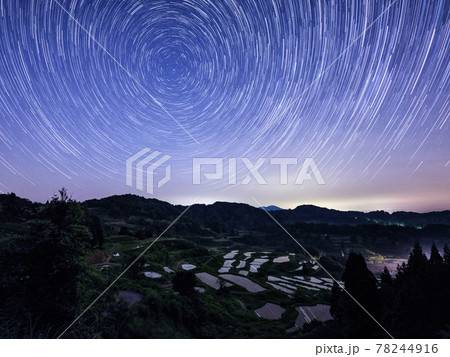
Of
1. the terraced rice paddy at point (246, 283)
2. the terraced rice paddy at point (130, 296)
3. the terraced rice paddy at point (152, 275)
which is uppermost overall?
the terraced rice paddy at point (130, 296)

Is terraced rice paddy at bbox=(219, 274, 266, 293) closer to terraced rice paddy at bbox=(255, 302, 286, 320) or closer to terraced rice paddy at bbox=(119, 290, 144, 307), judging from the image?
terraced rice paddy at bbox=(255, 302, 286, 320)

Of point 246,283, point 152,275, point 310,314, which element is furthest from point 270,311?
point 152,275

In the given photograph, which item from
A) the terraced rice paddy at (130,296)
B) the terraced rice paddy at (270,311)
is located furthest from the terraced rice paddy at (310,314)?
the terraced rice paddy at (130,296)

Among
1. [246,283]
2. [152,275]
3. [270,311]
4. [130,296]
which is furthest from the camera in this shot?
[246,283]

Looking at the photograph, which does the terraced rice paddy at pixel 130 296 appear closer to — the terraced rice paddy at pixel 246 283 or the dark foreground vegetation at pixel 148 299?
the dark foreground vegetation at pixel 148 299

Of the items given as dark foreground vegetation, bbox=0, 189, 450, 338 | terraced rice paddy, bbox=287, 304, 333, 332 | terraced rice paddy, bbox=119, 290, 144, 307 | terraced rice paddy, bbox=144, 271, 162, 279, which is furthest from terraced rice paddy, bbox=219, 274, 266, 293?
terraced rice paddy, bbox=119, 290, 144, 307

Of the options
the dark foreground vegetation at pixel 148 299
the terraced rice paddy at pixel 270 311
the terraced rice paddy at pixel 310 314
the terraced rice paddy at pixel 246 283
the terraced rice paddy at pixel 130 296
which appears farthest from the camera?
the terraced rice paddy at pixel 246 283

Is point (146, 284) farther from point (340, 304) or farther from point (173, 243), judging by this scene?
point (173, 243)

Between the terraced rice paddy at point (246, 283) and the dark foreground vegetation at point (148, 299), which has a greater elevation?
the dark foreground vegetation at point (148, 299)

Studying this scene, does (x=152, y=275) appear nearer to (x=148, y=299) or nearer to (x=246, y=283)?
(x=148, y=299)

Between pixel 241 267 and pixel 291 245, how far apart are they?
84.9 metres

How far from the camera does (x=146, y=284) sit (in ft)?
87.7

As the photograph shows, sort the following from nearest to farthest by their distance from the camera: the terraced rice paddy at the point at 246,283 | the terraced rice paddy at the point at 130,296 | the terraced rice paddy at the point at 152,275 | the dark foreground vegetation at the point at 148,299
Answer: the dark foreground vegetation at the point at 148,299
the terraced rice paddy at the point at 130,296
the terraced rice paddy at the point at 152,275
the terraced rice paddy at the point at 246,283
